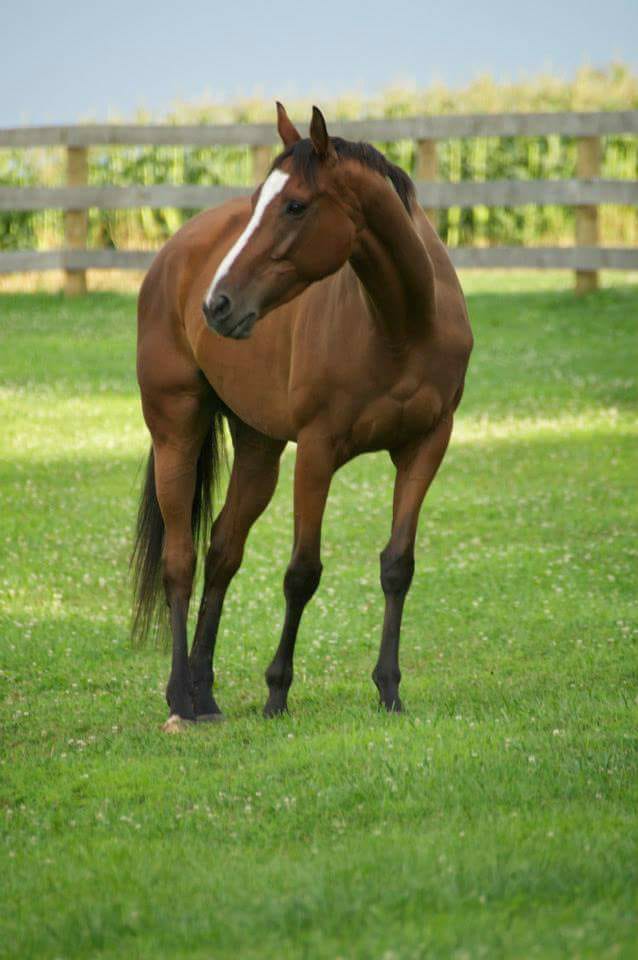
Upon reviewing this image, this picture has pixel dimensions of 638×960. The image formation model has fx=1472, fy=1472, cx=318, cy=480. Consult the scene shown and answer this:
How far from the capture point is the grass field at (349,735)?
13.6 feet

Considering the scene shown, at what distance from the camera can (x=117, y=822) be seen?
5.30 meters

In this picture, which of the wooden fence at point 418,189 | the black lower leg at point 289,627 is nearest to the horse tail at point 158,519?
the black lower leg at point 289,627

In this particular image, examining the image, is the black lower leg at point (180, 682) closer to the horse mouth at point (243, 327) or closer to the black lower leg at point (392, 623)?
the black lower leg at point (392, 623)

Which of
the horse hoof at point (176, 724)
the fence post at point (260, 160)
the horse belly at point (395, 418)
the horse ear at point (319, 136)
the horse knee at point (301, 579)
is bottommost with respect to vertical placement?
the horse hoof at point (176, 724)

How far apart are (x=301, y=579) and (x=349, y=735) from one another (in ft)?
2.91

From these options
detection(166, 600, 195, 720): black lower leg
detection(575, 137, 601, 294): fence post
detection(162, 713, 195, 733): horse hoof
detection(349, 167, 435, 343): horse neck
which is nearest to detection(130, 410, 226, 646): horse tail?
detection(166, 600, 195, 720): black lower leg

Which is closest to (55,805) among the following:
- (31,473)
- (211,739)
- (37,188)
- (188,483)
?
(211,739)

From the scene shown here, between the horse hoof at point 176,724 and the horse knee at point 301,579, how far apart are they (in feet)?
2.57

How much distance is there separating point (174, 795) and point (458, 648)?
327cm

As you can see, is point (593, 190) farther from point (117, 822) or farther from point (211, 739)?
point (117, 822)

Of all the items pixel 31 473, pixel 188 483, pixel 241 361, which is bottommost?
pixel 31 473

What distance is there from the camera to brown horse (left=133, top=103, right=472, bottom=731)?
5.90 m

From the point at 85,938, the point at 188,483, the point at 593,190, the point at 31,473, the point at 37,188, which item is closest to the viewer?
the point at 85,938

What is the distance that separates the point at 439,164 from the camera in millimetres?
25188
